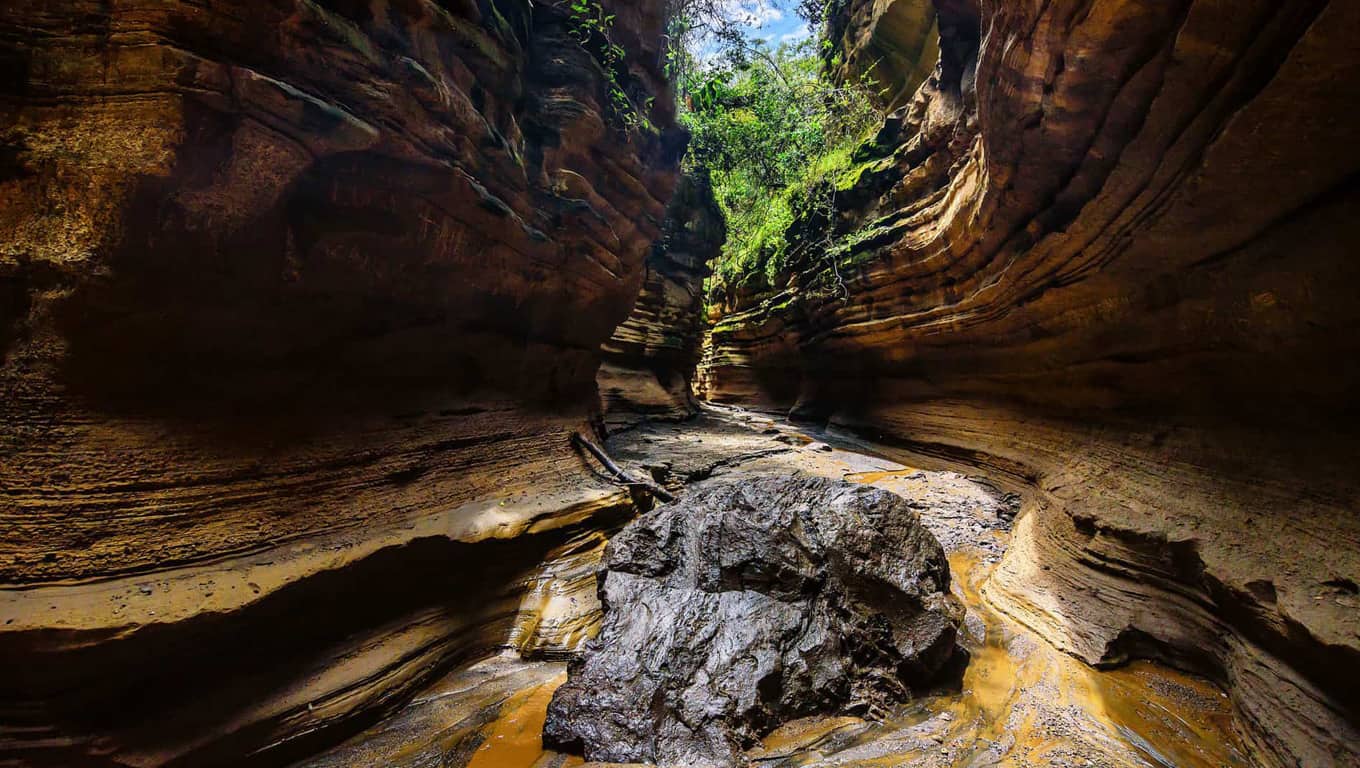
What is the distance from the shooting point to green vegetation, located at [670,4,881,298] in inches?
377

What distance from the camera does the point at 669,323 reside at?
34.3ft

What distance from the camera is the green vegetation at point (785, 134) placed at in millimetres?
9570

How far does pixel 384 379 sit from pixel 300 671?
6.66 feet

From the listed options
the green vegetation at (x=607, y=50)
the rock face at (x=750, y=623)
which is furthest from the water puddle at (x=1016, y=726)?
the green vegetation at (x=607, y=50)

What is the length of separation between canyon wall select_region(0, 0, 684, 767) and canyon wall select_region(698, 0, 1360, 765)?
3.97 m

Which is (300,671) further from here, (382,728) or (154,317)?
(154,317)

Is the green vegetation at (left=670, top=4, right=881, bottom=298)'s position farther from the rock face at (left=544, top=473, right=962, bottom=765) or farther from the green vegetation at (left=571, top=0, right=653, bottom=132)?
the rock face at (left=544, top=473, right=962, bottom=765)

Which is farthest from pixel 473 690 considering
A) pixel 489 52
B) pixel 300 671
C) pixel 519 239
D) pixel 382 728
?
pixel 489 52

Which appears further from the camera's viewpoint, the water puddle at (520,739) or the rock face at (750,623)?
the rock face at (750,623)

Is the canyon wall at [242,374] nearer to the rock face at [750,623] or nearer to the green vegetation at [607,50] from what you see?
the rock face at [750,623]

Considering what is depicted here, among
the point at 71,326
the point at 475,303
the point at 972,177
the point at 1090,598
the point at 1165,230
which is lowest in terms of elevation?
the point at 1090,598

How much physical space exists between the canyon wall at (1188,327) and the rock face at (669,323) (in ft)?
19.4

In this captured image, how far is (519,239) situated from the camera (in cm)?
431

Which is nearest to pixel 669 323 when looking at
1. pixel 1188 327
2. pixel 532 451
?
pixel 532 451
